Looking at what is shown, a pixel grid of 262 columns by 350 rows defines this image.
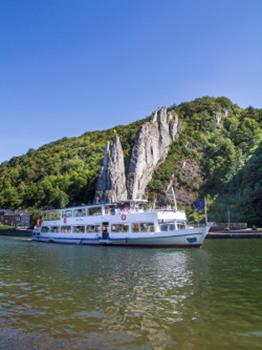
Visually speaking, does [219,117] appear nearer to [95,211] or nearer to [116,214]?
[95,211]

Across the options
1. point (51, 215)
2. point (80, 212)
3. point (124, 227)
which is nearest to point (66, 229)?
point (80, 212)

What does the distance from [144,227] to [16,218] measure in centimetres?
10724

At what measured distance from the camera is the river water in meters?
13.6

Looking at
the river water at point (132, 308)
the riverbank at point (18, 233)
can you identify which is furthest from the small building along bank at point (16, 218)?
the river water at point (132, 308)

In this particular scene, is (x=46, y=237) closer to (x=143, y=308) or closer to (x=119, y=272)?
(x=119, y=272)

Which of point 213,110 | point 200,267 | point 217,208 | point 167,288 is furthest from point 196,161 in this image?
point 167,288

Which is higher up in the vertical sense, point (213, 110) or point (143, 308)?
point (213, 110)

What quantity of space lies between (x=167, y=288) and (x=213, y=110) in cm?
16109

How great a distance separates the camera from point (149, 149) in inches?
5226

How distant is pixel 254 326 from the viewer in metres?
15.1

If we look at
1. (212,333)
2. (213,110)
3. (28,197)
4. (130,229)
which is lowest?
(212,333)

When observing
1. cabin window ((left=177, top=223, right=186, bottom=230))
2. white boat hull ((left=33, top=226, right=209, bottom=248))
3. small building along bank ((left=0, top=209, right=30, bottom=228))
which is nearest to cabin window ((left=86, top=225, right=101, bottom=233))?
white boat hull ((left=33, top=226, right=209, bottom=248))

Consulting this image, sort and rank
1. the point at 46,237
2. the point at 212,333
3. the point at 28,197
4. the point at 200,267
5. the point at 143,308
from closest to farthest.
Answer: the point at 212,333 < the point at 143,308 < the point at 200,267 < the point at 46,237 < the point at 28,197

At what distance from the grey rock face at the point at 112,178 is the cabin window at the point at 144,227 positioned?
170ft
